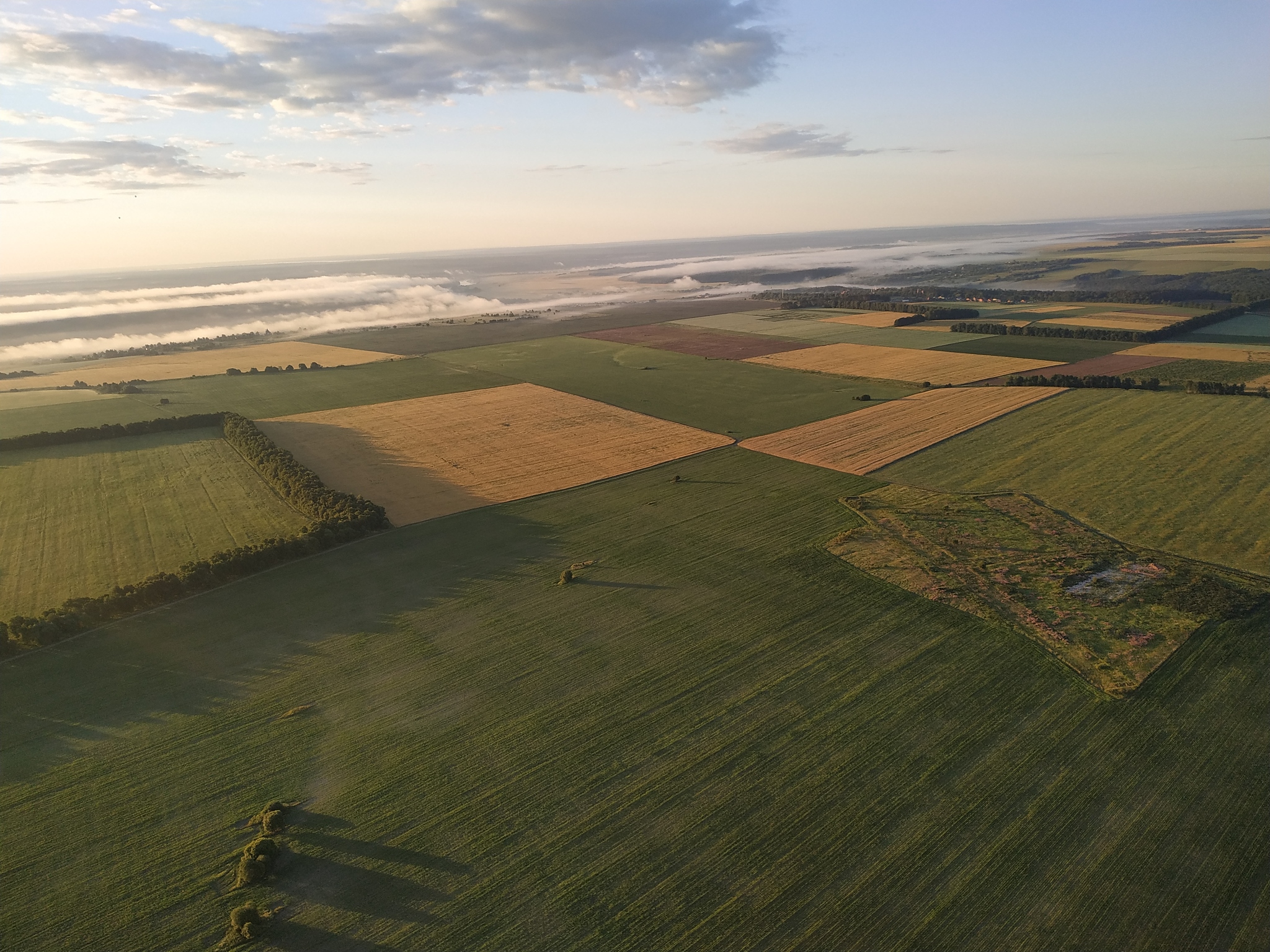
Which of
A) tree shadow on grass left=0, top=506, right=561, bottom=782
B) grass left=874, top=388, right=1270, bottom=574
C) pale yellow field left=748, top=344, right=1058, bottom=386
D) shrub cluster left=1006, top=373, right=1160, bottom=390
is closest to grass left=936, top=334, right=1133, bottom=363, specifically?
pale yellow field left=748, top=344, right=1058, bottom=386

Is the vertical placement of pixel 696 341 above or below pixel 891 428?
above

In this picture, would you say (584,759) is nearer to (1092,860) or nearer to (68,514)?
(1092,860)

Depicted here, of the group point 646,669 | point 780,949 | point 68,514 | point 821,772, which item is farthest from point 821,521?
point 68,514

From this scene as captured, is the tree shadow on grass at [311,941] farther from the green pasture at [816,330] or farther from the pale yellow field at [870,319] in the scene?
the pale yellow field at [870,319]

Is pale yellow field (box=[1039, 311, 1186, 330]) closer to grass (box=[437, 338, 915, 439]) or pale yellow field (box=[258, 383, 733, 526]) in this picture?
grass (box=[437, 338, 915, 439])

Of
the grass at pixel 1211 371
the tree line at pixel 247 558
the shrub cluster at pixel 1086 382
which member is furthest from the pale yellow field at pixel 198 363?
the grass at pixel 1211 371

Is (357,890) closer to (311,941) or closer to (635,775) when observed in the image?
(311,941)

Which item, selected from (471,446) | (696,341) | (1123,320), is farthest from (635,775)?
(1123,320)
